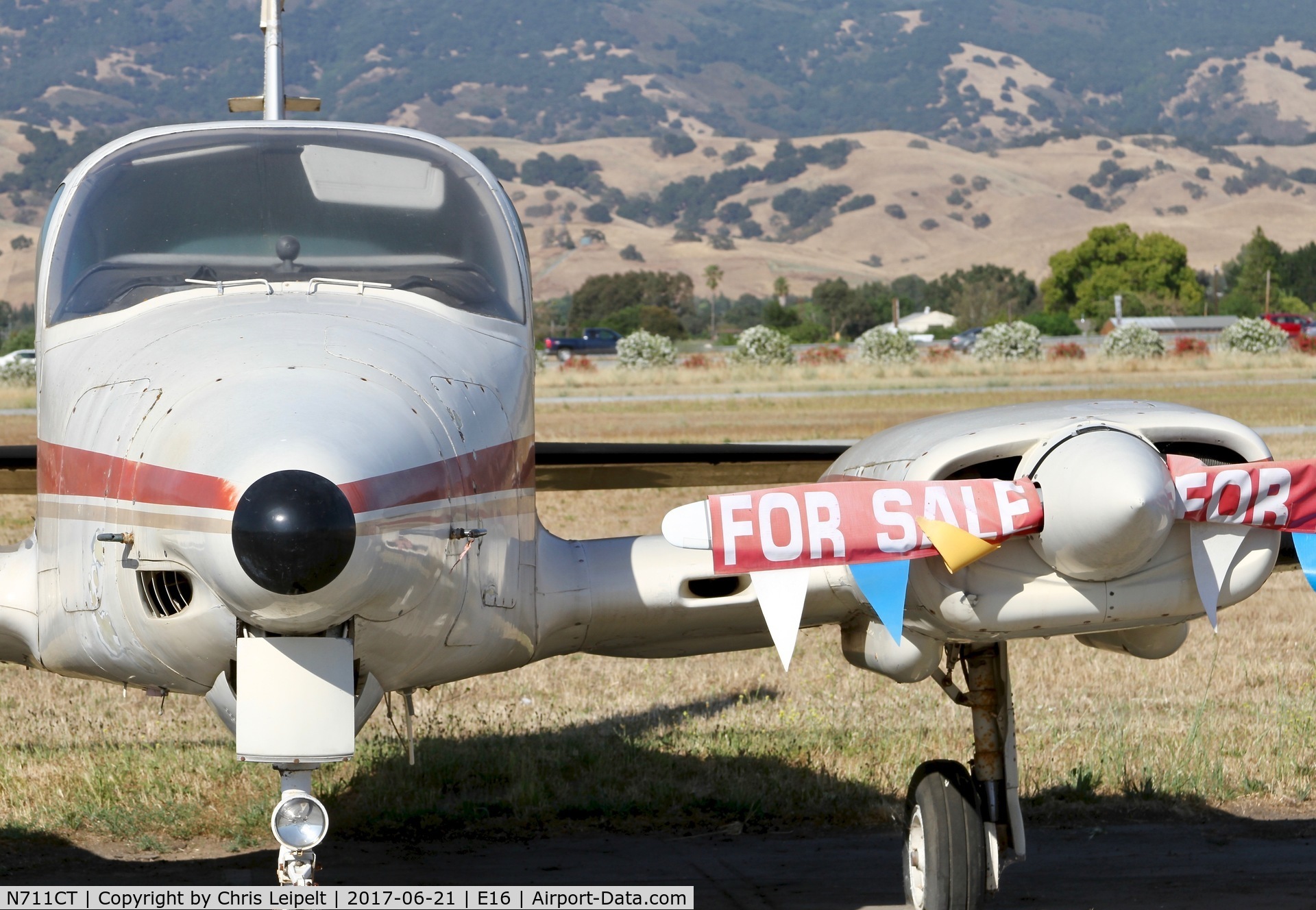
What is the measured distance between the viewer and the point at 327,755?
3.81 meters

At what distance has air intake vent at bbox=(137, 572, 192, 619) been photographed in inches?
148

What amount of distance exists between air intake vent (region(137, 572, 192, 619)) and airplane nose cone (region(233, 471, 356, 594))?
53cm

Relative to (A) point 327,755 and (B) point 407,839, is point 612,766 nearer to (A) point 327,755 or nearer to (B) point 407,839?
(B) point 407,839

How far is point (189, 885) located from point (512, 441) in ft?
9.39

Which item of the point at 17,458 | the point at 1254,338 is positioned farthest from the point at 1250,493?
the point at 1254,338

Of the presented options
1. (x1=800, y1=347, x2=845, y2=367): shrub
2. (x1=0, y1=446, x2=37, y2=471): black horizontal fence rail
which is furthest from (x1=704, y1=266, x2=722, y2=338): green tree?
(x1=0, y1=446, x2=37, y2=471): black horizontal fence rail

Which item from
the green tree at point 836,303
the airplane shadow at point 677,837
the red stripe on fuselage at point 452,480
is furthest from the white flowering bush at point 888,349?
the green tree at point 836,303

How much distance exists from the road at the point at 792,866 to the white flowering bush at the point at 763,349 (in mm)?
42189

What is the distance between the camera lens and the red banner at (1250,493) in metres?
4.56

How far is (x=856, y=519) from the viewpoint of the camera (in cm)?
460

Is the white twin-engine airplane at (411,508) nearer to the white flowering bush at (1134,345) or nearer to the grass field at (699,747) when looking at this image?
the grass field at (699,747)

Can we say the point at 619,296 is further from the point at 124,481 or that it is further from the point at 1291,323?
the point at 124,481

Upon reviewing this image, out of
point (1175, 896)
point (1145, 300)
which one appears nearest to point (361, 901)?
point (1175, 896)

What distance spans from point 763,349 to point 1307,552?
45007mm
